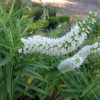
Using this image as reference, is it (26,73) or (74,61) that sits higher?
(74,61)

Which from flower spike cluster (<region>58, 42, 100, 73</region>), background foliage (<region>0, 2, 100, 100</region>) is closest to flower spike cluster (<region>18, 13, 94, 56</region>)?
background foliage (<region>0, 2, 100, 100</region>)

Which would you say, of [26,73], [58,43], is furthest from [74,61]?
[26,73]

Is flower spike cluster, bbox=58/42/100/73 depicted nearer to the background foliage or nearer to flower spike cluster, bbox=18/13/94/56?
the background foliage

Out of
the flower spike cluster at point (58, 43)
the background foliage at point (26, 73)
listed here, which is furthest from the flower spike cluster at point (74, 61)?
the flower spike cluster at point (58, 43)

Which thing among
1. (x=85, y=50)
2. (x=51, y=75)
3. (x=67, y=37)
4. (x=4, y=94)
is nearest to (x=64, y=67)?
(x=51, y=75)

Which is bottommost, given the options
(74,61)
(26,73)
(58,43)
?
(26,73)

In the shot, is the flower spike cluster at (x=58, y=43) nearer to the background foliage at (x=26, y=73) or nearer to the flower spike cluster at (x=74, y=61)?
the background foliage at (x=26, y=73)

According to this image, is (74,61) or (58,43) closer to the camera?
(58,43)

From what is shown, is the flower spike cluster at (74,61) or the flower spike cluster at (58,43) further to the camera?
the flower spike cluster at (74,61)

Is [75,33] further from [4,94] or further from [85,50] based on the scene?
→ [4,94]

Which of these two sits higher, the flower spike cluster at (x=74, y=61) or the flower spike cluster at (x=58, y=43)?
the flower spike cluster at (x=58, y=43)

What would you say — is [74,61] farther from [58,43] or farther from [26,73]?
[26,73]
